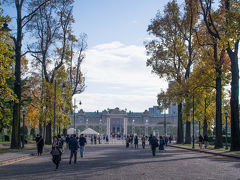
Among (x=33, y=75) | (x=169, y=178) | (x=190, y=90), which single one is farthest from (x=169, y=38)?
(x=169, y=178)

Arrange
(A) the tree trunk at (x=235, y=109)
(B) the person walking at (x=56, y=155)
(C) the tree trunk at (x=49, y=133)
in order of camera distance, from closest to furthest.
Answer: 1. (B) the person walking at (x=56, y=155)
2. (A) the tree trunk at (x=235, y=109)
3. (C) the tree trunk at (x=49, y=133)

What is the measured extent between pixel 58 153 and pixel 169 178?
252 inches

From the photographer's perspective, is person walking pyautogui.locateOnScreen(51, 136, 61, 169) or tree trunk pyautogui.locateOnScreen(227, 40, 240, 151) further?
tree trunk pyautogui.locateOnScreen(227, 40, 240, 151)

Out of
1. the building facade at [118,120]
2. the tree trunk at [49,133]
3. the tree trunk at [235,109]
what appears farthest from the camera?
the building facade at [118,120]

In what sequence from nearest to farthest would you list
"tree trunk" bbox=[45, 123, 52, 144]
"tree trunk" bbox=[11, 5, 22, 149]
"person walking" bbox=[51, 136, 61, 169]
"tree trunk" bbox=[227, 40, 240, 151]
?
"person walking" bbox=[51, 136, 61, 169] < "tree trunk" bbox=[227, 40, 240, 151] < "tree trunk" bbox=[11, 5, 22, 149] < "tree trunk" bbox=[45, 123, 52, 144]

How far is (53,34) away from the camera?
4059 centimetres

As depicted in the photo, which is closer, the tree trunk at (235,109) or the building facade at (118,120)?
the tree trunk at (235,109)

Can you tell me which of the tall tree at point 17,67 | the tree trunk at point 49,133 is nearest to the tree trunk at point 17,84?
the tall tree at point 17,67

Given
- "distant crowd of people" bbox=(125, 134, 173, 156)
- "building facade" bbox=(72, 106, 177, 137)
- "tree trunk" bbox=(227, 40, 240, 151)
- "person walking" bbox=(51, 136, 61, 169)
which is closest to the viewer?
"person walking" bbox=(51, 136, 61, 169)

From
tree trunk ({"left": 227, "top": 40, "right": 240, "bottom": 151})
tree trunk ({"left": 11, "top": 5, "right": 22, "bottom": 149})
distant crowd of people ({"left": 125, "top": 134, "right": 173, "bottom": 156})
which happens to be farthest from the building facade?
tree trunk ({"left": 227, "top": 40, "right": 240, "bottom": 151})

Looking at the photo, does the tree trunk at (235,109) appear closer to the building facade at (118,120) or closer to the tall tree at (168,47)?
the tall tree at (168,47)

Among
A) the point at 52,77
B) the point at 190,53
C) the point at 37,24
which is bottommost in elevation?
the point at 52,77

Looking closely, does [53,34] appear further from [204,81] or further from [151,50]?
[204,81]

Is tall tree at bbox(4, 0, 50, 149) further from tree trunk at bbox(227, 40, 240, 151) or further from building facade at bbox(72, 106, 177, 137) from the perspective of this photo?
building facade at bbox(72, 106, 177, 137)
